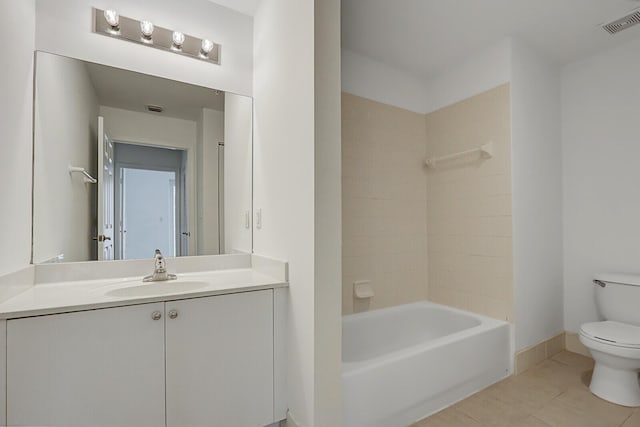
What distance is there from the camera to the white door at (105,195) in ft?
5.60

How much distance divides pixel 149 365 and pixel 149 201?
3.26 ft

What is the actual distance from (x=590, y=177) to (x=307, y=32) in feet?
8.46

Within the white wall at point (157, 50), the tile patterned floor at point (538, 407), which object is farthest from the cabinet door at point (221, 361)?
the white wall at point (157, 50)

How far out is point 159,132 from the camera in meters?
1.90

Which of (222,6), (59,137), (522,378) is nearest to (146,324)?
(59,137)

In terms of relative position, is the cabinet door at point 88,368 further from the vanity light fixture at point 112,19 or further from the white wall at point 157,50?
the vanity light fixture at point 112,19

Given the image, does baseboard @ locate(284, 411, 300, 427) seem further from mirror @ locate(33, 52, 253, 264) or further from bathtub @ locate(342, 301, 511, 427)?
mirror @ locate(33, 52, 253, 264)

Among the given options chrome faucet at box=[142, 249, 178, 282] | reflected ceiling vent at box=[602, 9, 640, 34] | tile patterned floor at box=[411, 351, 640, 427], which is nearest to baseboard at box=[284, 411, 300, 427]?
tile patterned floor at box=[411, 351, 640, 427]

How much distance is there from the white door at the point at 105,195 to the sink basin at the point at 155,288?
0.30 metres

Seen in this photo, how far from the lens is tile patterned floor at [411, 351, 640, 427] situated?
5.60ft

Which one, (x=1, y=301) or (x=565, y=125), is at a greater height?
(x=565, y=125)

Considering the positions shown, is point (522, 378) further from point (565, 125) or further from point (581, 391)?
point (565, 125)

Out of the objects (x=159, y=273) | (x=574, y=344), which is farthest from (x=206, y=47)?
(x=574, y=344)

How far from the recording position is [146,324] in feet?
4.19
